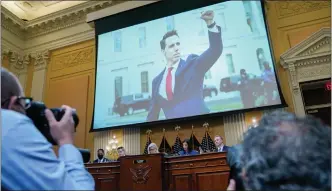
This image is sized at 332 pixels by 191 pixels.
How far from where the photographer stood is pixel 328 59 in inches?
239

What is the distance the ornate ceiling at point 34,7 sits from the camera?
→ 9193 millimetres

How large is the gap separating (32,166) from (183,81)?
5.87 m

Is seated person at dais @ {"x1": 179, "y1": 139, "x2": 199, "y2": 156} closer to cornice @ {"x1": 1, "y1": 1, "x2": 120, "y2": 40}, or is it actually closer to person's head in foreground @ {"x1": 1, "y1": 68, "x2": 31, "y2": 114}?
cornice @ {"x1": 1, "y1": 1, "x2": 120, "y2": 40}

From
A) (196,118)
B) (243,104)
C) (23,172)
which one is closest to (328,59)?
(243,104)

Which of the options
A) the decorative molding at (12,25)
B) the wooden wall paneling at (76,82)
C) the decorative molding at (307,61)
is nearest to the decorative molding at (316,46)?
the decorative molding at (307,61)

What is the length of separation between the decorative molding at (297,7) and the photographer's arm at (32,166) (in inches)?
284

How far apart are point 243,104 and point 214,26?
6.77 ft

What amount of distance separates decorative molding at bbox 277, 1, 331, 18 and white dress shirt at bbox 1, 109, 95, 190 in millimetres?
7210

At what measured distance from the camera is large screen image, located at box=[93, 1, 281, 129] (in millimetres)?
6105

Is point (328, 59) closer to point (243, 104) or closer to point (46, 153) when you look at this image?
point (243, 104)

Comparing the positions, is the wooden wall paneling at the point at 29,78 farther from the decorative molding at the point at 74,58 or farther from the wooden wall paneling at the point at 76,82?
the decorative molding at the point at 74,58

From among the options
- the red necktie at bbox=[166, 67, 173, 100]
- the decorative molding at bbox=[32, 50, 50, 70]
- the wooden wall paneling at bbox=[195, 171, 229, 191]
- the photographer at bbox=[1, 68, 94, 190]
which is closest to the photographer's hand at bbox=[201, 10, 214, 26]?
the red necktie at bbox=[166, 67, 173, 100]

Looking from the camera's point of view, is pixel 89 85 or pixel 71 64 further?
pixel 71 64

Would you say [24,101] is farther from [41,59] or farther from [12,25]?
[12,25]
